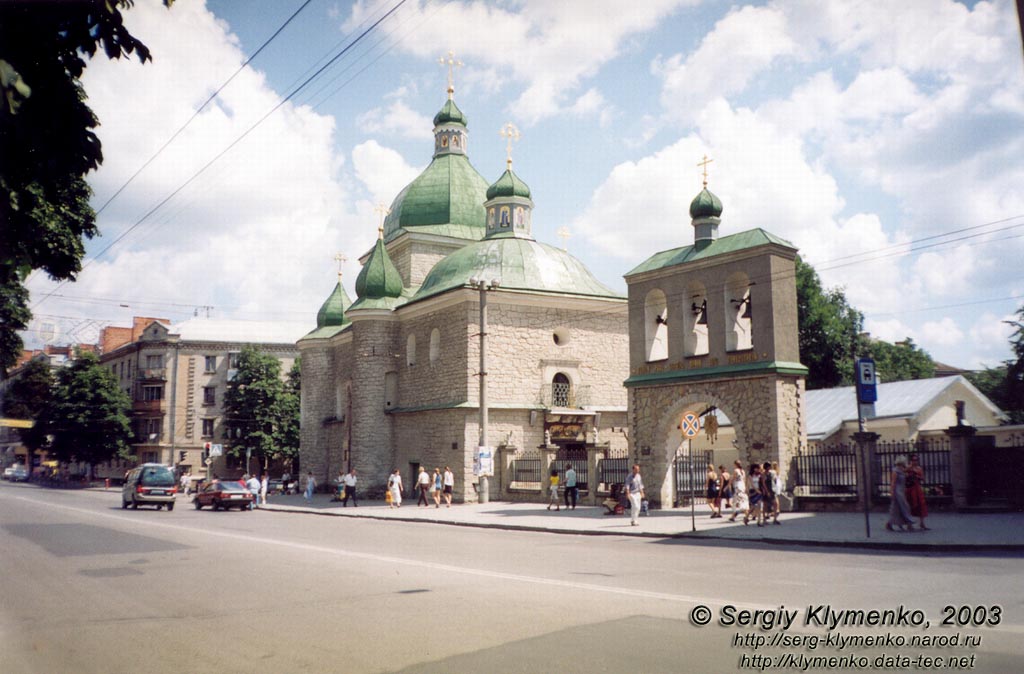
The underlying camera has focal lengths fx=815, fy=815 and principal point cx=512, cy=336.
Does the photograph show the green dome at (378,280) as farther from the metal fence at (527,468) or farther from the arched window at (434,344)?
the metal fence at (527,468)

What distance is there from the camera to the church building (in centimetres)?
3241

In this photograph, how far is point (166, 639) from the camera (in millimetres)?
7320

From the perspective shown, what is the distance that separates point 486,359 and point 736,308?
11868 millimetres

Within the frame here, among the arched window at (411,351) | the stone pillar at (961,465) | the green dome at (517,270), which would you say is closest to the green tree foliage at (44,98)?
the stone pillar at (961,465)

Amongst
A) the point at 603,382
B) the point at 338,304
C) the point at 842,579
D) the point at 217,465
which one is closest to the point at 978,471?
the point at 842,579

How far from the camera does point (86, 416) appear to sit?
5734 cm

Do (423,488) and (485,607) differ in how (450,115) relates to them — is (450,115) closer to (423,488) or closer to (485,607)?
(423,488)

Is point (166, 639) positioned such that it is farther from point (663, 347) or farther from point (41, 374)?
point (41, 374)

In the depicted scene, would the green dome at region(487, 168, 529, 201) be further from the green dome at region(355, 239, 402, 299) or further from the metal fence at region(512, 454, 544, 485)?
the metal fence at region(512, 454, 544, 485)

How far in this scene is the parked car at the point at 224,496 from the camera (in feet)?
101

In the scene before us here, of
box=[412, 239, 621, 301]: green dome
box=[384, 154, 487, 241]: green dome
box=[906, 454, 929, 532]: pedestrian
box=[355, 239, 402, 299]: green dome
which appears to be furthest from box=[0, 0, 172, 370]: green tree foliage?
box=[384, 154, 487, 241]: green dome

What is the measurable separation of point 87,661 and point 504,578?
17.3 feet

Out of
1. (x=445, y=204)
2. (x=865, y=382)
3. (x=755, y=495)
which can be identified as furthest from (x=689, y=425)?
(x=445, y=204)

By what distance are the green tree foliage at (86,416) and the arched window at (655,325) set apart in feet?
152
